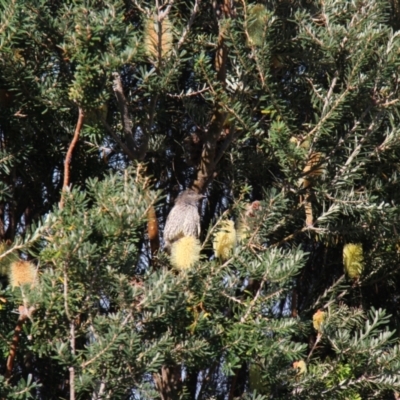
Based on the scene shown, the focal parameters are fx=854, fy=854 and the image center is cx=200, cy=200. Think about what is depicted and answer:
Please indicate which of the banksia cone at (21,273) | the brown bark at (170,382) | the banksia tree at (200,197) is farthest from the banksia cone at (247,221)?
the banksia cone at (21,273)

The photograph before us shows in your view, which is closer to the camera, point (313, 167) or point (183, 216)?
point (313, 167)

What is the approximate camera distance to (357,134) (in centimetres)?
355

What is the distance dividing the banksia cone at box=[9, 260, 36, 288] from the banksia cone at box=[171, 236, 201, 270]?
0.58 meters

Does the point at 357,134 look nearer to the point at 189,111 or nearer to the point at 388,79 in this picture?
the point at 388,79

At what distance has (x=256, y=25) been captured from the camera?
3.45 metres

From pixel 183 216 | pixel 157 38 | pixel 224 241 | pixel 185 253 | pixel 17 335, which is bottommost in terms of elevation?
pixel 17 335

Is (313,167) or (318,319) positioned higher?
(313,167)

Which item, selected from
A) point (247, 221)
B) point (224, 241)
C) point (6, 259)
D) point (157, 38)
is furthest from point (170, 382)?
point (157, 38)

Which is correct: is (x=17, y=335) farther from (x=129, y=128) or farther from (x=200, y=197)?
(x=200, y=197)

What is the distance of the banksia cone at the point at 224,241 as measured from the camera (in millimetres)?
3455

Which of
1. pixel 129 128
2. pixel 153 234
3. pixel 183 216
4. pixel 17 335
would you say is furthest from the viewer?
pixel 183 216

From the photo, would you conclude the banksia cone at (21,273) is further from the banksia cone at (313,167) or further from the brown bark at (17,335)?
the banksia cone at (313,167)

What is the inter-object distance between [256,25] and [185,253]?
0.97 m

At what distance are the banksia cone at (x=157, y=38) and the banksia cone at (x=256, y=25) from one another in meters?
0.33
